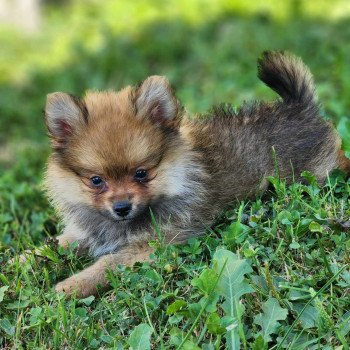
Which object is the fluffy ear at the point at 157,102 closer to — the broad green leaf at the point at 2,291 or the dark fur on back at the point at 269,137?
the dark fur on back at the point at 269,137

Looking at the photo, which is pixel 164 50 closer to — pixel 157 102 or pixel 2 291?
pixel 157 102

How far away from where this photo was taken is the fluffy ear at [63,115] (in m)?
4.04

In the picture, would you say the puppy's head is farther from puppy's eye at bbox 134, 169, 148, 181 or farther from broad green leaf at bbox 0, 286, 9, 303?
broad green leaf at bbox 0, 286, 9, 303

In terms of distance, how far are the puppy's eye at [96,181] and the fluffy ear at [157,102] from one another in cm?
41

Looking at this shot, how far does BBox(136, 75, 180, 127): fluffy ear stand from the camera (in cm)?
408

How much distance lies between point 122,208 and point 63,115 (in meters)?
0.64

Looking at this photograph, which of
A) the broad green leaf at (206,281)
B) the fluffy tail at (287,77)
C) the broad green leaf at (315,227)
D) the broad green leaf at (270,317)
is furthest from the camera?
the fluffy tail at (287,77)

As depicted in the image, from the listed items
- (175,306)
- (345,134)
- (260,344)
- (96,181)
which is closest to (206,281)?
(175,306)

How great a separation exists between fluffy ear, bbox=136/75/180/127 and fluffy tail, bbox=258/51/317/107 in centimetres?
81

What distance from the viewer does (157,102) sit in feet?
13.5

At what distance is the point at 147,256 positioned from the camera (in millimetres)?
4043

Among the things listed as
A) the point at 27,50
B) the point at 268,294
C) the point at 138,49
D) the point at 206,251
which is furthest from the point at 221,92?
the point at 27,50

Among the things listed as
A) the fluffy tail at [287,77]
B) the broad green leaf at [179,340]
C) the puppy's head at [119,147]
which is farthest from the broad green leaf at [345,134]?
the broad green leaf at [179,340]

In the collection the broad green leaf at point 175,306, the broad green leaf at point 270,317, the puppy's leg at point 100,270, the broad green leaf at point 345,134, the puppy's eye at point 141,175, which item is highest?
the broad green leaf at point 345,134
